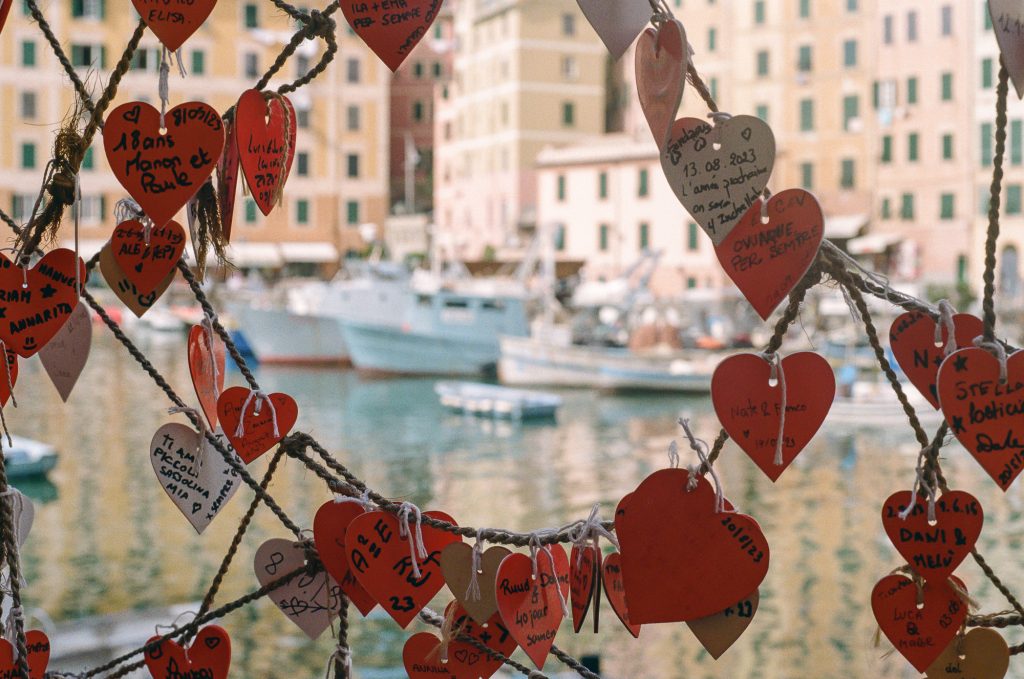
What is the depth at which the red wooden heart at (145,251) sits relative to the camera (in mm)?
1132

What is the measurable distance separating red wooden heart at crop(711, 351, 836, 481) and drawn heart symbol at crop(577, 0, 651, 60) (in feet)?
0.87

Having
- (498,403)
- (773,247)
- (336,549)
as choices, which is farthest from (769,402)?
(498,403)

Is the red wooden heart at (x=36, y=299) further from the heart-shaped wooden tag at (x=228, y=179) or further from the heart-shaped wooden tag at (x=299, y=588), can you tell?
the heart-shaped wooden tag at (x=299, y=588)

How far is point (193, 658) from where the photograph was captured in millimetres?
1251

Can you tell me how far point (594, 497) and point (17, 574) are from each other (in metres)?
12.2

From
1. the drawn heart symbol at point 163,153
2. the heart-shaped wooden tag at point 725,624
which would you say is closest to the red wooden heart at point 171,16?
the drawn heart symbol at point 163,153

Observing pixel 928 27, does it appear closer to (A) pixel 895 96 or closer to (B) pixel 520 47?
(A) pixel 895 96

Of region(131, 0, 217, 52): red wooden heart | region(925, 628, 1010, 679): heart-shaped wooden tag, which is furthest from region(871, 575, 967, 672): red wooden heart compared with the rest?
region(131, 0, 217, 52): red wooden heart

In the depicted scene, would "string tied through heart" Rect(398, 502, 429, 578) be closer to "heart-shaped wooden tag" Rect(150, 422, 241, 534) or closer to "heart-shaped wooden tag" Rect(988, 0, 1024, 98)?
"heart-shaped wooden tag" Rect(150, 422, 241, 534)

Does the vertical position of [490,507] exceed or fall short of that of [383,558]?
it falls short

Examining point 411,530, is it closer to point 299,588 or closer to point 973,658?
point 299,588

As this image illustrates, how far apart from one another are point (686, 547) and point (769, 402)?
133mm

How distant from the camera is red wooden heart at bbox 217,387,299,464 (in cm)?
120

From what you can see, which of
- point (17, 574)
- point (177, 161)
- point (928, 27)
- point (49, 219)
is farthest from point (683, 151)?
point (928, 27)
